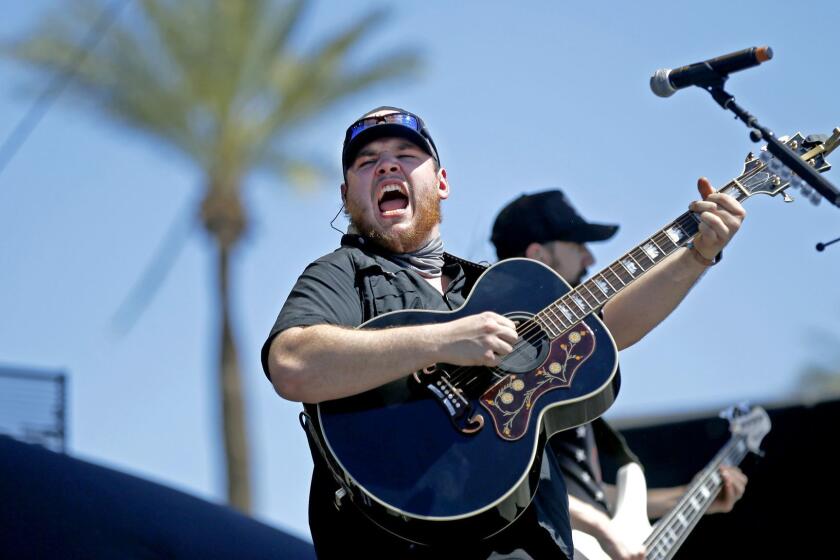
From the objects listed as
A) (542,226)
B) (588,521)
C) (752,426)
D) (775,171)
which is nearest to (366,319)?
(775,171)

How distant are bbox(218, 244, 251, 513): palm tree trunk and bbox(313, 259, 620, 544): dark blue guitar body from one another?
1101 centimetres

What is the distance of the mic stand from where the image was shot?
3221 mm

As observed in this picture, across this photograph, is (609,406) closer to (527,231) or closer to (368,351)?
(368,351)

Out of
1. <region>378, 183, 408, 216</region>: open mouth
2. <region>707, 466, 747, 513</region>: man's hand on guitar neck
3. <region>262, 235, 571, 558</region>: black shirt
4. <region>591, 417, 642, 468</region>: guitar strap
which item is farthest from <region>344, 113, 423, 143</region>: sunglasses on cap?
<region>707, 466, 747, 513</region>: man's hand on guitar neck

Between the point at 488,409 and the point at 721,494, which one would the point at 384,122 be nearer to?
the point at 488,409

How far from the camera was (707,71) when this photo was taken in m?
3.36

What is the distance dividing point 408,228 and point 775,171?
1.02m

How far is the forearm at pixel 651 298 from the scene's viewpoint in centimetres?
351

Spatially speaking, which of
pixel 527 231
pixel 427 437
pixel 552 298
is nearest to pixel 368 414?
pixel 427 437

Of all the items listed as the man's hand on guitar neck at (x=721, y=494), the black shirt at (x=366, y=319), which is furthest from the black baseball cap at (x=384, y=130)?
the man's hand on guitar neck at (x=721, y=494)

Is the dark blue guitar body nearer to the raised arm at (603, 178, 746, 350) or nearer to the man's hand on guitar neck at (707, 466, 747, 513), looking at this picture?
the raised arm at (603, 178, 746, 350)

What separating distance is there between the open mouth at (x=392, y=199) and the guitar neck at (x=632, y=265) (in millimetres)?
549

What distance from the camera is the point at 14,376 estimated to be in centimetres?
648

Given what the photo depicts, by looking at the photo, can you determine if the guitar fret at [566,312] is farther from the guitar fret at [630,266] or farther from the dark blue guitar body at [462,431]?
the guitar fret at [630,266]
